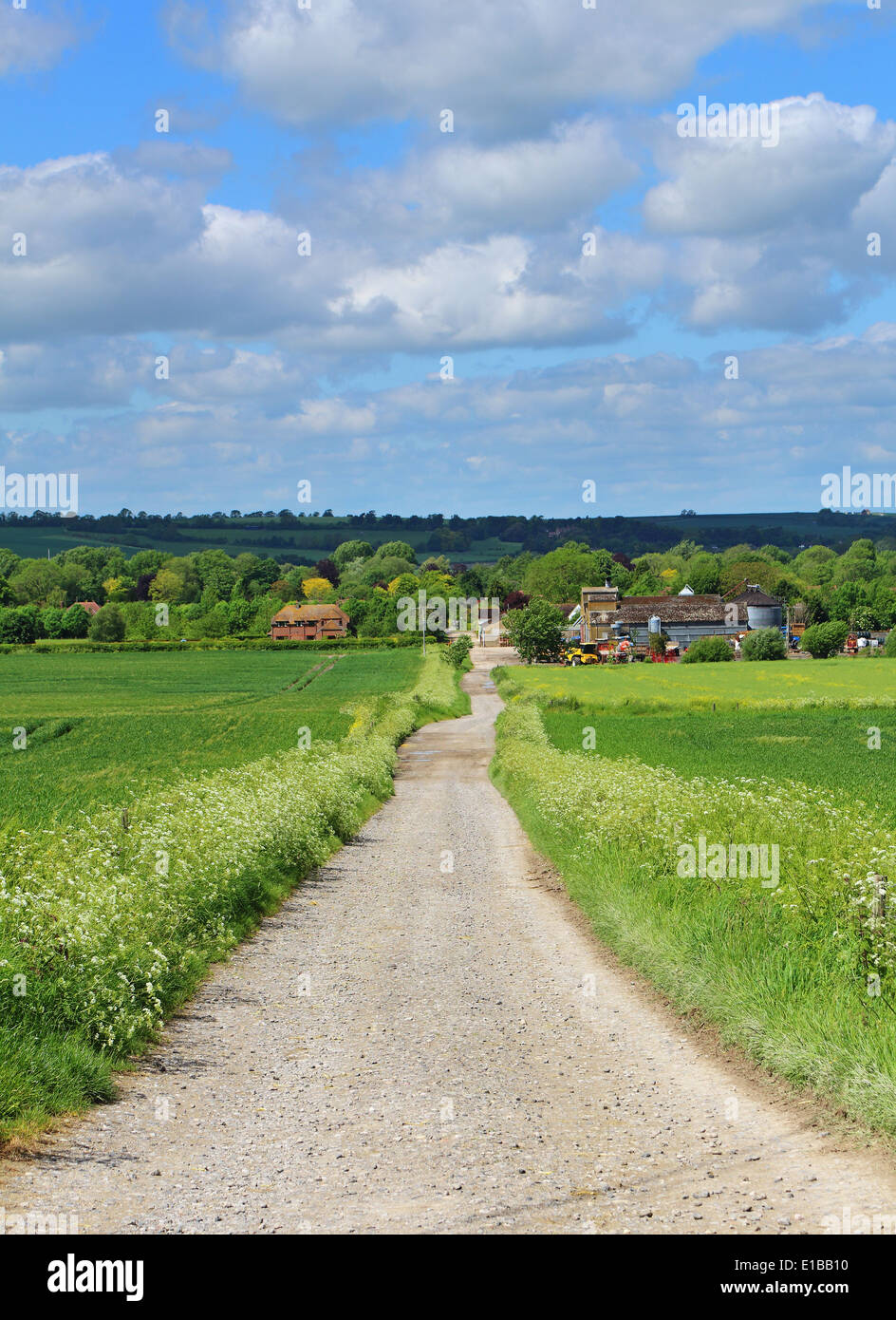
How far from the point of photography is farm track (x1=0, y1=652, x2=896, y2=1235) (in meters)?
5.59

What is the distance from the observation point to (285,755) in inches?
1109

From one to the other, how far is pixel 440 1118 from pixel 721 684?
67.8 meters

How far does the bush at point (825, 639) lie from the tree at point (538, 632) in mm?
25335

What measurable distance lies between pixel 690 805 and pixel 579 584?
169138 millimetres

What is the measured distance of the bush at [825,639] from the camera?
106 metres

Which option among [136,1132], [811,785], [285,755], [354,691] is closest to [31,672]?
[354,691]

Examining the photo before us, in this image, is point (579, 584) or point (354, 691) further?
point (579, 584)

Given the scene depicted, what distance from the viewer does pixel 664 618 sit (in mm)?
125625

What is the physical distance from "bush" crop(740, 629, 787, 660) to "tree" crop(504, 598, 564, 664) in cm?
1864

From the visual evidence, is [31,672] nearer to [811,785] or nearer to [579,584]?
→ [811,785]

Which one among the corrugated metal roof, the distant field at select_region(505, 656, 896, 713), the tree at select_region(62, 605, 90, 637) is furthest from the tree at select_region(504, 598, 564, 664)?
the tree at select_region(62, 605, 90, 637)

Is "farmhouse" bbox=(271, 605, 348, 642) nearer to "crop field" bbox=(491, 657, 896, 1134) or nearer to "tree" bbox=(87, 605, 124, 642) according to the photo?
"tree" bbox=(87, 605, 124, 642)

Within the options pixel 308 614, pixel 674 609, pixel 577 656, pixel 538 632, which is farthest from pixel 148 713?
pixel 308 614

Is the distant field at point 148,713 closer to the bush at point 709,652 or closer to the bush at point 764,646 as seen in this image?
the bush at point 709,652
